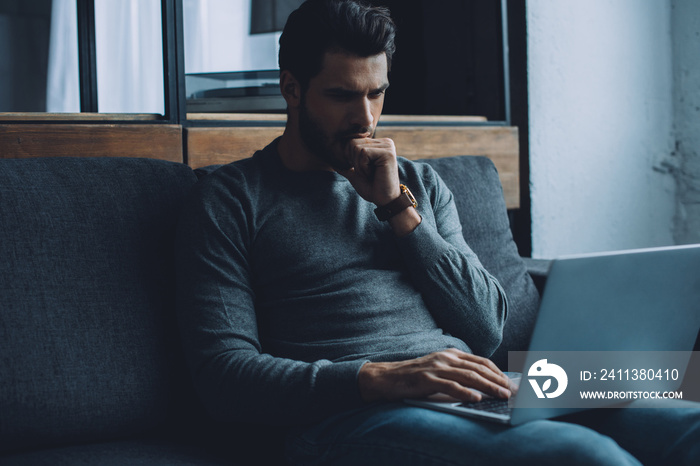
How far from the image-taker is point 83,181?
125 cm

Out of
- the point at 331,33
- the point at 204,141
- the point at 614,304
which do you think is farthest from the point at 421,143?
the point at 614,304

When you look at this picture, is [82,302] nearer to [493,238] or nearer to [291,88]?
[291,88]

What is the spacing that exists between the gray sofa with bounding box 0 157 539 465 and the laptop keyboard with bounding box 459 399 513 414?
37cm

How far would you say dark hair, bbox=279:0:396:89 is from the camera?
1.26 m

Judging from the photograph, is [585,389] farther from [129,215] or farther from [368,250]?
[129,215]

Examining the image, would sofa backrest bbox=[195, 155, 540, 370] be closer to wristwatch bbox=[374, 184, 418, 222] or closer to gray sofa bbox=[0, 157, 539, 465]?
wristwatch bbox=[374, 184, 418, 222]

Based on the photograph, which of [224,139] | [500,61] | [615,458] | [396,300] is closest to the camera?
[615,458]

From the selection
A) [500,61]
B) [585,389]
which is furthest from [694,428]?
[500,61]

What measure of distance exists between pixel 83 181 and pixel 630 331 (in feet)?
3.02

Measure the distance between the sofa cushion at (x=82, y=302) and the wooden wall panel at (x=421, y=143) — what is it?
34 centimetres

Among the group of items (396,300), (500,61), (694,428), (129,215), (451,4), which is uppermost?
(451,4)

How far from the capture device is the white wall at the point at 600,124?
2.35m

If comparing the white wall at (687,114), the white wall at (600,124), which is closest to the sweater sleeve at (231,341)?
the white wall at (600,124)

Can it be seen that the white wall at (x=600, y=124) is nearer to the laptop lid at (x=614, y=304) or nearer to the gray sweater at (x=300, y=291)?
the gray sweater at (x=300, y=291)
